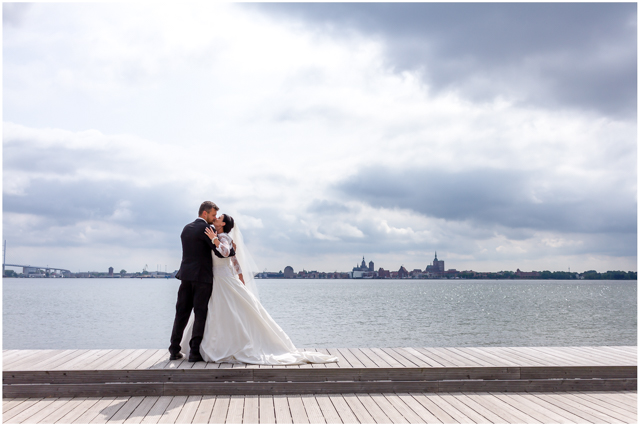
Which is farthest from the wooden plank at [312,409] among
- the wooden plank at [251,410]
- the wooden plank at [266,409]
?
the wooden plank at [251,410]

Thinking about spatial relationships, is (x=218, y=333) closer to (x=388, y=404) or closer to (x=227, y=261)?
(x=227, y=261)

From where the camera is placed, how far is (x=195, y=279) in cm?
589

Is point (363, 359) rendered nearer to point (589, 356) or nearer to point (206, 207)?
point (206, 207)

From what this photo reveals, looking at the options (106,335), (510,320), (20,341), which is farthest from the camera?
(510,320)

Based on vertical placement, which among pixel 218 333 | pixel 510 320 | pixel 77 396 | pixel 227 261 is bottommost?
pixel 510 320

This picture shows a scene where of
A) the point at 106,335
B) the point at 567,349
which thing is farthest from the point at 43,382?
the point at 106,335

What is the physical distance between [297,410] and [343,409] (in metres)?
0.45

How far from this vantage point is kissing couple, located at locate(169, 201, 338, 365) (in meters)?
5.84

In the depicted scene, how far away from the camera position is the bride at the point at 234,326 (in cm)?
582

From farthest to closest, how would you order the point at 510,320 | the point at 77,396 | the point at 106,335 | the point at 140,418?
the point at 510,320 → the point at 106,335 → the point at 77,396 → the point at 140,418

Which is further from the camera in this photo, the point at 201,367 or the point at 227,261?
the point at 227,261

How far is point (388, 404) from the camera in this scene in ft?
16.5

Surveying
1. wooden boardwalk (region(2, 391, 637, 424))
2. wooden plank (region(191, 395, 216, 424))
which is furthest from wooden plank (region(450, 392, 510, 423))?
wooden plank (region(191, 395, 216, 424))

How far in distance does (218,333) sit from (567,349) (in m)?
4.98
